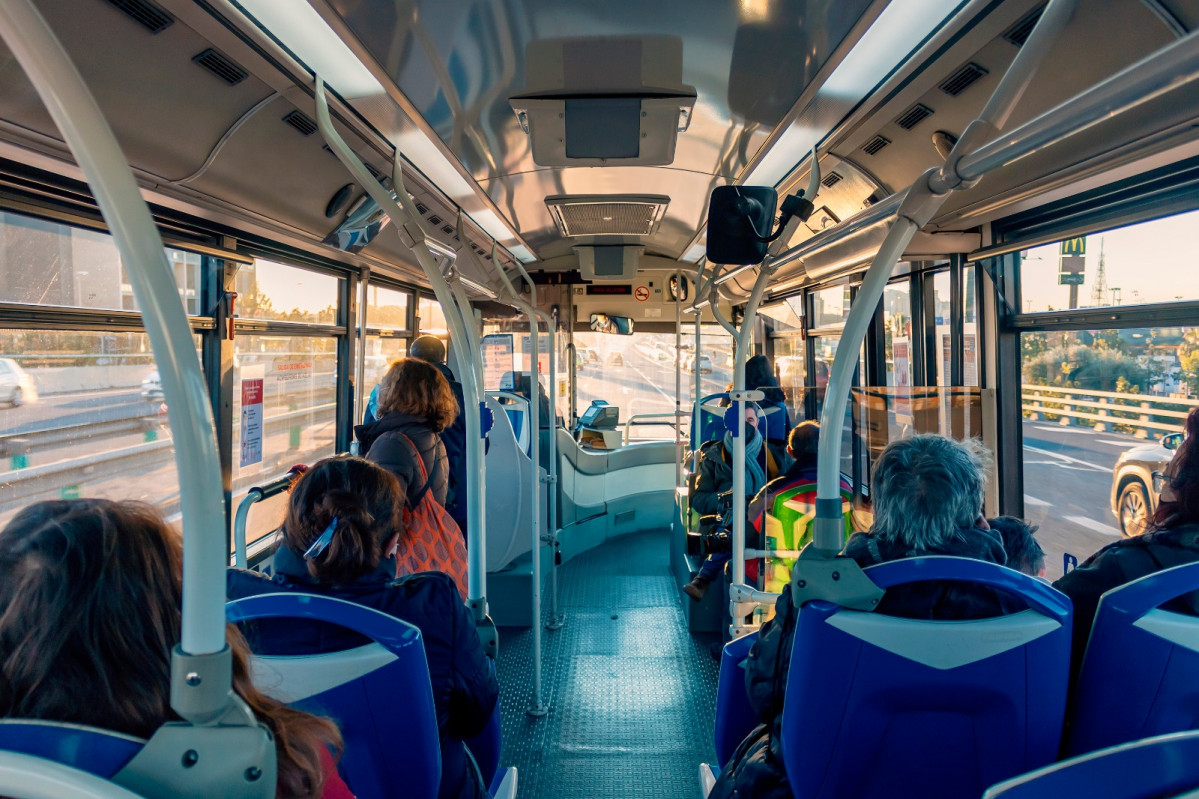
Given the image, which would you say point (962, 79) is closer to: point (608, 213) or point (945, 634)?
point (945, 634)

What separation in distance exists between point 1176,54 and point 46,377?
105 inches

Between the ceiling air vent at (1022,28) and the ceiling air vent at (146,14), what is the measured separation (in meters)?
2.09

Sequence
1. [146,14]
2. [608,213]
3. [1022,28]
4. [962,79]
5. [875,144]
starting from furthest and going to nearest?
1. [608,213]
2. [875,144]
3. [962,79]
4. [1022,28]
5. [146,14]

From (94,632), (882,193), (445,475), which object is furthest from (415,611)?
(882,193)

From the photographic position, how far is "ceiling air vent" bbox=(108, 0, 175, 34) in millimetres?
1689

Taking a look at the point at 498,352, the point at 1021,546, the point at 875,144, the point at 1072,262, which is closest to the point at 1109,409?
the point at 1072,262

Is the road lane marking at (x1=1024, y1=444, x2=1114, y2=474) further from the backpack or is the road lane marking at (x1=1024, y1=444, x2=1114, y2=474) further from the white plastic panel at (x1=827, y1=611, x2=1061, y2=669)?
the backpack

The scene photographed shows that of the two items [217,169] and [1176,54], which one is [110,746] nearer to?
[1176,54]

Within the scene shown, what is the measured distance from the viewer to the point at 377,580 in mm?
1562

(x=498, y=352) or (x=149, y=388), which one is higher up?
(x=498, y=352)

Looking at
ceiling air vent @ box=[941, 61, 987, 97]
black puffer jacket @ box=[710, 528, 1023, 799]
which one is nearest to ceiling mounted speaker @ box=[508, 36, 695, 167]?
ceiling air vent @ box=[941, 61, 987, 97]

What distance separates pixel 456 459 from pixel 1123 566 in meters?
2.49

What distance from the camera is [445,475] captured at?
2979mm

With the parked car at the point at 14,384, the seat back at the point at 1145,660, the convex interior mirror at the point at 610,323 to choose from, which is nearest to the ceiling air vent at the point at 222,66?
the parked car at the point at 14,384
